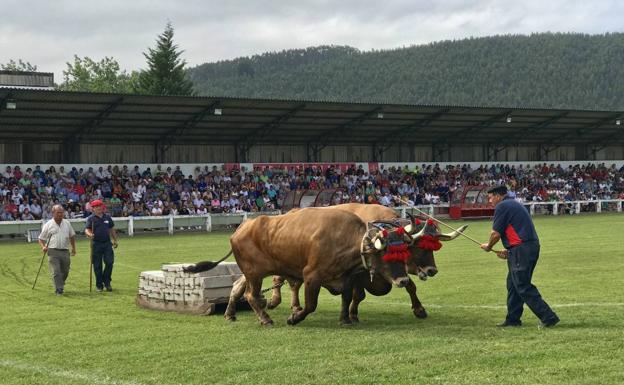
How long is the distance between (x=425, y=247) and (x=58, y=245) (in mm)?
8604

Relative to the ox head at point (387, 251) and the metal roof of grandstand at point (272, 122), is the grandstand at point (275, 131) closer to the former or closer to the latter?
the metal roof of grandstand at point (272, 122)

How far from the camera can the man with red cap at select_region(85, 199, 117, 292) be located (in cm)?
1798

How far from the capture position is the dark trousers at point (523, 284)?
449 inches

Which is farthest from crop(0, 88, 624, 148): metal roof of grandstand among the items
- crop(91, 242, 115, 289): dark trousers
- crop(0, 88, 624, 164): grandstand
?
crop(91, 242, 115, 289): dark trousers

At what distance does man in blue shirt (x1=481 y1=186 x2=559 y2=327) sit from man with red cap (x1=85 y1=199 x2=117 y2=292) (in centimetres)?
923

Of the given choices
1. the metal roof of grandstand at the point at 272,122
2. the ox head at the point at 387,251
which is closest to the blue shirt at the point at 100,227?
the ox head at the point at 387,251

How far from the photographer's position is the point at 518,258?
1165 cm

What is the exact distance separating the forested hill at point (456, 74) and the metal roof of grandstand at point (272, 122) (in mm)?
88154

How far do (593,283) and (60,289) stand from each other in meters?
10.7

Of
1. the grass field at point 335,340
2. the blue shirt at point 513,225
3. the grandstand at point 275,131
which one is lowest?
the grass field at point 335,340

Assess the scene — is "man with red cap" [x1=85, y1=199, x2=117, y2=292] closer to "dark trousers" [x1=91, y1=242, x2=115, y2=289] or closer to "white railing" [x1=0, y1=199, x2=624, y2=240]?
"dark trousers" [x1=91, y1=242, x2=115, y2=289]

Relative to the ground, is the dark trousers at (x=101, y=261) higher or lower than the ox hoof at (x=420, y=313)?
higher

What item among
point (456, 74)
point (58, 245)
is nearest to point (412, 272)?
point (58, 245)

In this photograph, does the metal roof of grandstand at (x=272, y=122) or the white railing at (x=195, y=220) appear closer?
the white railing at (x=195, y=220)
